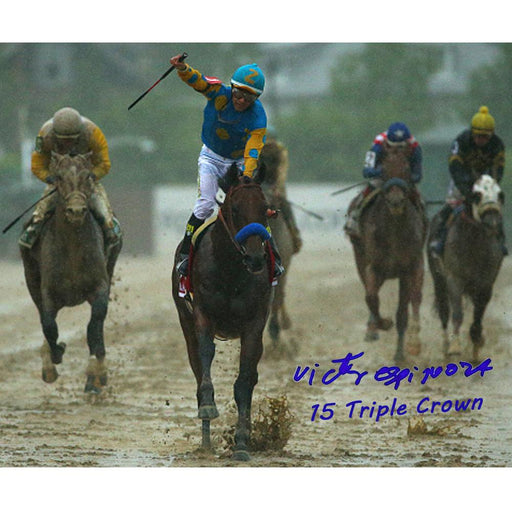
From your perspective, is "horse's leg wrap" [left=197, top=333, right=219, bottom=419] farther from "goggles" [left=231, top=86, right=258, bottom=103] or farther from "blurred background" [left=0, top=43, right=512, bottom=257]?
"blurred background" [left=0, top=43, right=512, bottom=257]

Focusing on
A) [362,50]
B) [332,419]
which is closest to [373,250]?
[332,419]

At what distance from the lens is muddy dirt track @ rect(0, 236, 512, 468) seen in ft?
26.7

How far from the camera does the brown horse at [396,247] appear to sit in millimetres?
12383

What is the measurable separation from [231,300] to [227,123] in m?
1.22

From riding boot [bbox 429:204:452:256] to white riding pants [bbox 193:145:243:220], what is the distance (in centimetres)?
479

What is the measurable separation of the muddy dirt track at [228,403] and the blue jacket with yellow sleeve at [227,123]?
200cm

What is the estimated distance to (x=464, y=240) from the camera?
12.2 meters

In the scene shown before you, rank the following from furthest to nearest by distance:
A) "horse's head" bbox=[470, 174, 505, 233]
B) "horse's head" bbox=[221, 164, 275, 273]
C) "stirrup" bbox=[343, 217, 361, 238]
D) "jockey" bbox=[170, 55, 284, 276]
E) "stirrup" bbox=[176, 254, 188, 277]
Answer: "stirrup" bbox=[343, 217, 361, 238]
"horse's head" bbox=[470, 174, 505, 233]
"stirrup" bbox=[176, 254, 188, 277]
"jockey" bbox=[170, 55, 284, 276]
"horse's head" bbox=[221, 164, 275, 273]

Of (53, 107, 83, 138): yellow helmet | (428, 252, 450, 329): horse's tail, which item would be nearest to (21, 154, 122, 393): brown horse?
(53, 107, 83, 138): yellow helmet

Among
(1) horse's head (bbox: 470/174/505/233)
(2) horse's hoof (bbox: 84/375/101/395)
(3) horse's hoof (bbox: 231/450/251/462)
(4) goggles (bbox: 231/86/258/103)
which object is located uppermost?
(4) goggles (bbox: 231/86/258/103)

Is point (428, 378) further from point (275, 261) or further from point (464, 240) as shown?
point (275, 261)

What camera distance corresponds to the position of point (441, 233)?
12.7 metres

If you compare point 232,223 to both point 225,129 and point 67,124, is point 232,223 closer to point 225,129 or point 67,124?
point 225,129

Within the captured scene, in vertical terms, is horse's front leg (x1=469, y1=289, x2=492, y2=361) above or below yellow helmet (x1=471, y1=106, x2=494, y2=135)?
below
